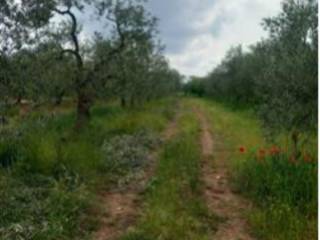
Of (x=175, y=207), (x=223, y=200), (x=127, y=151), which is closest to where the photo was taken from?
(x=175, y=207)

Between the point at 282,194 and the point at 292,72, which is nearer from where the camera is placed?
the point at 282,194

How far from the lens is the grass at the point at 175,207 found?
8.15 m

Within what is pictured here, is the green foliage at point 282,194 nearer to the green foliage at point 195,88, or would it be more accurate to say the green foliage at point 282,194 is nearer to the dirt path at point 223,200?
the dirt path at point 223,200

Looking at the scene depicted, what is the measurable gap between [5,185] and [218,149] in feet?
31.5

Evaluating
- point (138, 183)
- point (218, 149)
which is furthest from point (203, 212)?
point (218, 149)

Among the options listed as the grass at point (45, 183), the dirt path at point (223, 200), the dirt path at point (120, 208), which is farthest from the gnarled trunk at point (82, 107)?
the dirt path at point (120, 208)

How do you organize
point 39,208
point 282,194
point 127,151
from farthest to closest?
1. point 127,151
2. point 282,194
3. point 39,208

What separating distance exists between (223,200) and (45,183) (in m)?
3.80

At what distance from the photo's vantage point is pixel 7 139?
13.4 metres

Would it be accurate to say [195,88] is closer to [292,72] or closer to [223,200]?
[292,72]

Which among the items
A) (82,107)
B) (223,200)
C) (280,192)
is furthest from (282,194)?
(82,107)

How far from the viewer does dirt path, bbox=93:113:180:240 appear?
852cm

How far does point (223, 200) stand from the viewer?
420 inches

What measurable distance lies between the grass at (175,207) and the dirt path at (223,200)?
225 mm
